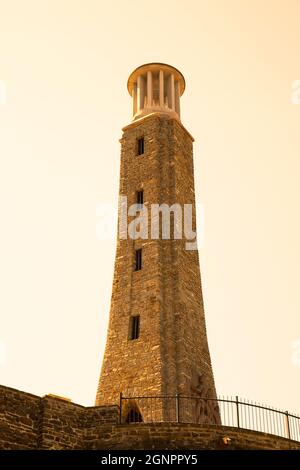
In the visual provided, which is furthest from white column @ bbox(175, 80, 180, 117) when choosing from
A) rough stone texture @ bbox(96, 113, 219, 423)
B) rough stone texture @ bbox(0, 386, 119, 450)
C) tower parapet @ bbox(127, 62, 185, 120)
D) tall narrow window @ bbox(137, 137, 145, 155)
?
rough stone texture @ bbox(0, 386, 119, 450)

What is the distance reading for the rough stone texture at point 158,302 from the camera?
1208 inches

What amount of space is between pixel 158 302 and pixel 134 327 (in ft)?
6.64

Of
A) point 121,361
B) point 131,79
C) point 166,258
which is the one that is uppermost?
point 131,79

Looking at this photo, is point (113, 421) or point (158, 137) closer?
point (113, 421)

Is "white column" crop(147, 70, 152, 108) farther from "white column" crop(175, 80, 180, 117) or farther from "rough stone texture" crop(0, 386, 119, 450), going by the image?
"rough stone texture" crop(0, 386, 119, 450)

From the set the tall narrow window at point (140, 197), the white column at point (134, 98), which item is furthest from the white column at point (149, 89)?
the tall narrow window at point (140, 197)

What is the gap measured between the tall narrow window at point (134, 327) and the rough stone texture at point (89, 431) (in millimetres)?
9119

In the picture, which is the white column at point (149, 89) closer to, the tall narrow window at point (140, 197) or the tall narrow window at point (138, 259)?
the tall narrow window at point (140, 197)

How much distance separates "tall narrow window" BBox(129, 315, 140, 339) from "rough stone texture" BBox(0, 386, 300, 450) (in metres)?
9.12

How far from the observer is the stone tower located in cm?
3067
